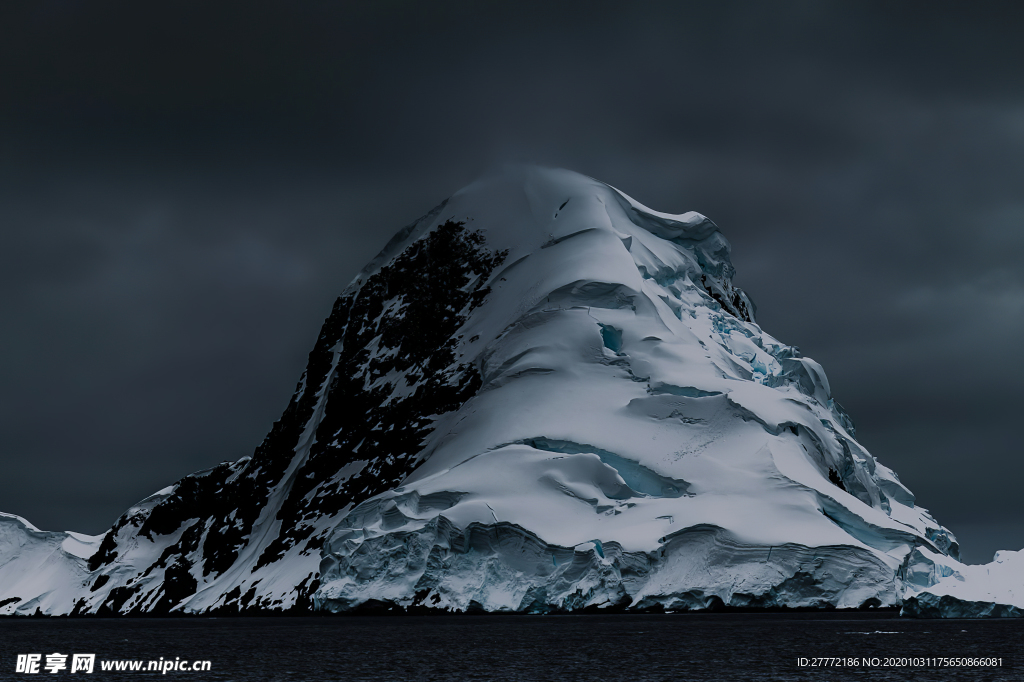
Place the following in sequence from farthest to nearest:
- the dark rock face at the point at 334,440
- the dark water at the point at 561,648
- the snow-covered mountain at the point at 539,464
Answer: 1. the dark rock face at the point at 334,440
2. the snow-covered mountain at the point at 539,464
3. the dark water at the point at 561,648

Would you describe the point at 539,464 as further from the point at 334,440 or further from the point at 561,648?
the point at 334,440

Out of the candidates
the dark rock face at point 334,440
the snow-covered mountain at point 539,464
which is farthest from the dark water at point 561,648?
the dark rock face at point 334,440

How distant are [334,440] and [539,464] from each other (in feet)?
173

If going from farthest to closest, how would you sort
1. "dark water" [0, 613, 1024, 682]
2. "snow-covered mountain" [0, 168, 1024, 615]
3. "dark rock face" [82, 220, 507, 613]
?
1. "dark rock face" [82, 220, 507, 613]
2. "snow-covered mountain" [0, 168, 1024, 615]
3. "dark water" [0, 613, 1024, 682]

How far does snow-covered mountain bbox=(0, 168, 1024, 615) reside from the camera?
8638cm

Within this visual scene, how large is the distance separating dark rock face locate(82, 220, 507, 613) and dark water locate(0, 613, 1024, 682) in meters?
41.2

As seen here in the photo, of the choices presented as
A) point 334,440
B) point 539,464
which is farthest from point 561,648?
point 334,440

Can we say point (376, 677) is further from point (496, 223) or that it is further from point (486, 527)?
point (496, 223)

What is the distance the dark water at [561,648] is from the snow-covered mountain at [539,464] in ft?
15.2

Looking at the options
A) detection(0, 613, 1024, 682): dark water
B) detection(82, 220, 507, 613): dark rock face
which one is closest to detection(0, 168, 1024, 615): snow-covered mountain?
detection(82, 220, 507, 613): dark rock face

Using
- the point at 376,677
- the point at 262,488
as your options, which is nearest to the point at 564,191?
the point at 262,488

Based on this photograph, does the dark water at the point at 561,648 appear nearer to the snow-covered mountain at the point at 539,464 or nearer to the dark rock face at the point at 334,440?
the snow-covered mountain at the point at 539,464

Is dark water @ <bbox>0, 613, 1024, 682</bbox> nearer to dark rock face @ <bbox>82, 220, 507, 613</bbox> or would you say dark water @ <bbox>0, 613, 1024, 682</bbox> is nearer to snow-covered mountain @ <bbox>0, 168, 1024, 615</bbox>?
snow-covered mountain @ <bbox>0, 168, 1024, 615</bbox>

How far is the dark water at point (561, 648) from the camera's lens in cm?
4697
